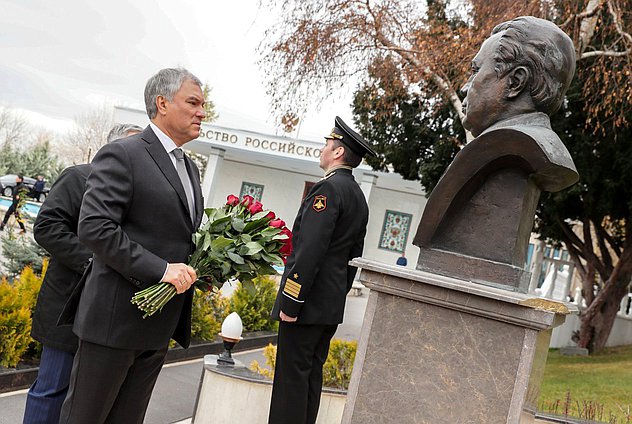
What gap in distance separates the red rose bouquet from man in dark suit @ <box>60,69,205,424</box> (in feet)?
0.24

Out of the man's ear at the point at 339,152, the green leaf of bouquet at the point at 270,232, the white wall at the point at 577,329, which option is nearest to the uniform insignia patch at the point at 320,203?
the man's ear at the point at 339,152

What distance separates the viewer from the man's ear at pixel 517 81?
3125 mm

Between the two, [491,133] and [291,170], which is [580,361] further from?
[291,170]

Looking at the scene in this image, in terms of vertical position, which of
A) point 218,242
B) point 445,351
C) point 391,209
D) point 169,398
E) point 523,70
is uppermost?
point 391,209

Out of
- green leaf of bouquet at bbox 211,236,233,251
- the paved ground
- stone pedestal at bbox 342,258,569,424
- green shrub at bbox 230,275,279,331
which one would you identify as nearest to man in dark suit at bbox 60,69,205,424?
green leaf of bouquet at bbox 211,236,233,251

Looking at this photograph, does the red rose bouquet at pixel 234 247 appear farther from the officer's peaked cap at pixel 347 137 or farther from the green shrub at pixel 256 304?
the green shrub at pixel 256 304

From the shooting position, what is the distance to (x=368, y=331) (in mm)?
3084

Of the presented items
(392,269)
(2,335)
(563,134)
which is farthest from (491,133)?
(563,134)

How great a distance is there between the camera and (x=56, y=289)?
11.6 feet

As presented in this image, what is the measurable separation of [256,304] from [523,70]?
6.40 meters

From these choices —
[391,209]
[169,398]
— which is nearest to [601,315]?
[169,398]

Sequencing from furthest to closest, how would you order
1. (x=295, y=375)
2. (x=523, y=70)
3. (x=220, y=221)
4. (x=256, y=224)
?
(x=295, y=375) → (x=523, y=70) → (x=256, y=224) → (x=220, y=221)

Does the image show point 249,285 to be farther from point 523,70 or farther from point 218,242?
point 523,70

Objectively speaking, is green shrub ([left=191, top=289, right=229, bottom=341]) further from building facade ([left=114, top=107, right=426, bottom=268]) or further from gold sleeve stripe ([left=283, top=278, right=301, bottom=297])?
building facade ([left=114, top=107, right=426, bottom=268])
